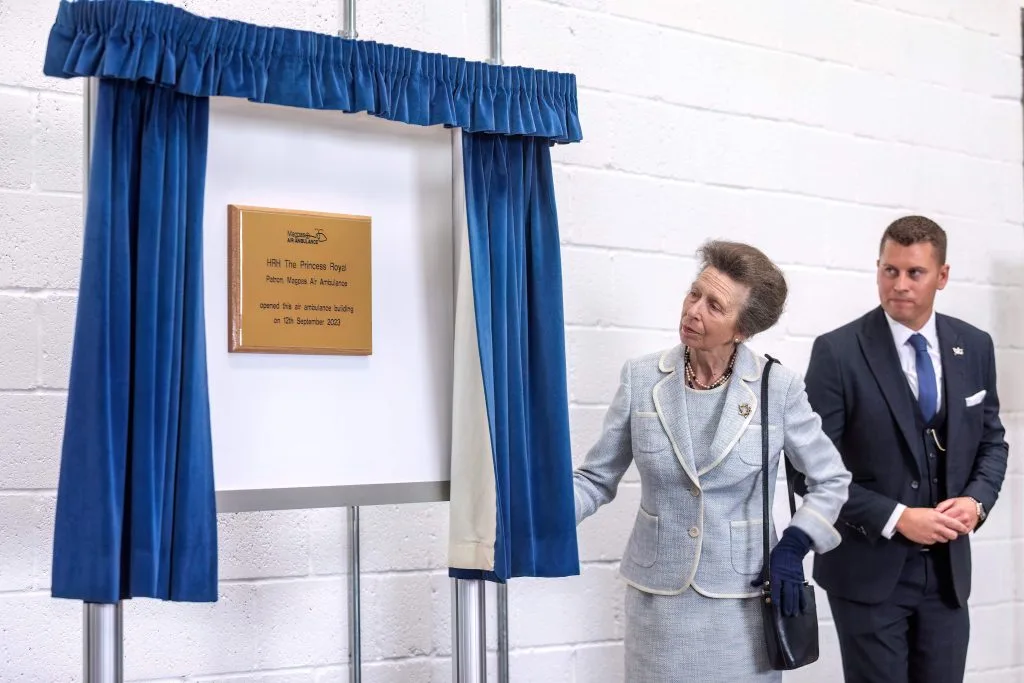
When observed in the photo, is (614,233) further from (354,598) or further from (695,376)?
(354,598)

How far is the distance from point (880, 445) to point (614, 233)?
2.77 ft

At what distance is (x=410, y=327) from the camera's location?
196cm

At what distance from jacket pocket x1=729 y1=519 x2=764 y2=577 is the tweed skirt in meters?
0.06

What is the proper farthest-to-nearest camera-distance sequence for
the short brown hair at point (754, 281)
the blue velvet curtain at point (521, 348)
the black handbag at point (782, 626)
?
the short brown hair at point (754, 281)
the black handbag at point (782, 626)
the blue velvet curtain at point (521, 348)

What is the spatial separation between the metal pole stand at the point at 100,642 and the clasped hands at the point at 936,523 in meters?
1.74

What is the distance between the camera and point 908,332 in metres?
2.74

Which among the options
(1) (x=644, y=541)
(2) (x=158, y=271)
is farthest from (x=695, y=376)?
(2) (x=158, y=271)

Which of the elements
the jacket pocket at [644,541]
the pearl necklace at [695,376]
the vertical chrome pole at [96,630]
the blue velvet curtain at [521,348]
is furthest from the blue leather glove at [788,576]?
the vertical chrome pole at [96,630]

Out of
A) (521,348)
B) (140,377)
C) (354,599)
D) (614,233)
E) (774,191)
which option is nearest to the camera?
(140,377)

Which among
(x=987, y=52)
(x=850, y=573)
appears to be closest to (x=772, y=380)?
(x=850, y=573)

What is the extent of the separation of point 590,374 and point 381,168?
107 centimetres

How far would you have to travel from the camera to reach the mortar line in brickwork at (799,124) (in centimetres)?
294

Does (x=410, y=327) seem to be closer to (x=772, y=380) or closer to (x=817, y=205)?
(x=772, y=380)

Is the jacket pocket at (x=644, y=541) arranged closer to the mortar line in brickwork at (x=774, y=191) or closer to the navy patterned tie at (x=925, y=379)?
the navy patterned tie at (x=925, y=379)
